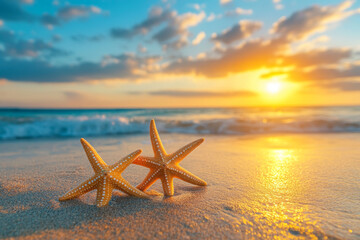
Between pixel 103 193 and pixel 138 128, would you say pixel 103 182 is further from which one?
pixel 138 128

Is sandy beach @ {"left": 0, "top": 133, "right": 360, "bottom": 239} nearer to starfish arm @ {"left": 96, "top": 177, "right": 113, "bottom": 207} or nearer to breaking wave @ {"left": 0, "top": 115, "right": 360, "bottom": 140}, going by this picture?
Answer: starfish arm @ {"left": 96, "top": 177, "right": 113, "bottom": 207}

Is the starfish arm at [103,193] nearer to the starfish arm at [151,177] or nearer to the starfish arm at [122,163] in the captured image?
the starfish arm at [122,163]

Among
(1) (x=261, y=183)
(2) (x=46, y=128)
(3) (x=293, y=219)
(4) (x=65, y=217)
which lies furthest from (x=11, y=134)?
(3) (x=293, y=219)

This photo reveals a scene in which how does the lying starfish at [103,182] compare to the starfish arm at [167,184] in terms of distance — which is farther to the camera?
the starfish arm at [167,184]

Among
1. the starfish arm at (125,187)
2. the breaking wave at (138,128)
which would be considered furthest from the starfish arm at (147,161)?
the breaking wave at (138,128)

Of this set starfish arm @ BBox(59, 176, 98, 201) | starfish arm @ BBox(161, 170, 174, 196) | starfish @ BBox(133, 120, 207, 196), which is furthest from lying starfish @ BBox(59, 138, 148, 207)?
starfish arm @ BBox(161, 170, 174, 196)

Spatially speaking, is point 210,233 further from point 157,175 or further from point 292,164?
point 292,164
